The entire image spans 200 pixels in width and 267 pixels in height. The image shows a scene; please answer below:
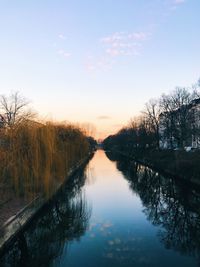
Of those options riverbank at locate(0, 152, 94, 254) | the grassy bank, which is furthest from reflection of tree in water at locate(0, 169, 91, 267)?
the grassy bank

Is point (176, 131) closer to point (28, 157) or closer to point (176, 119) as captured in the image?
point (176, 119)

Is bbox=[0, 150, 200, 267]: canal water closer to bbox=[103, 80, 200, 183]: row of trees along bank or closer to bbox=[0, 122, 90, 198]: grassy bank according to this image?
bbox=[0, 122, 90, 198]: grassy bank

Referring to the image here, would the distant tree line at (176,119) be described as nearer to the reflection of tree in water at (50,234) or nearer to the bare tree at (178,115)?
the bare tree at (178,115)

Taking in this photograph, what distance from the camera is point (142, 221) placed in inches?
473

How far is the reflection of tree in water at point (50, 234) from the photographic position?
8.16 m

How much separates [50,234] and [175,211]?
6.35 metres

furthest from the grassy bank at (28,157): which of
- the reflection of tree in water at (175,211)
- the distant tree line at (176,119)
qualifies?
the distant tree line at (176,119)

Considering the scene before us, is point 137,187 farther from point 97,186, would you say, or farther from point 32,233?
point 32,233

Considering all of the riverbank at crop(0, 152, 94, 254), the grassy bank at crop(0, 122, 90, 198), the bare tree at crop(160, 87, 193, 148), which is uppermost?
the bare tree at crop(160, 87, 193, 148)

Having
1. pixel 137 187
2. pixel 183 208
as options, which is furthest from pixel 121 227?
pixel 137 187

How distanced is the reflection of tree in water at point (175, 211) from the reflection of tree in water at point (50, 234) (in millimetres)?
3201

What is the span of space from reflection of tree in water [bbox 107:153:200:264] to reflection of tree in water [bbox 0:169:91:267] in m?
3.20

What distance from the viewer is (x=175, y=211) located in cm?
1350

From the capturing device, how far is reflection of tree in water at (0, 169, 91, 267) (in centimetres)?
816
